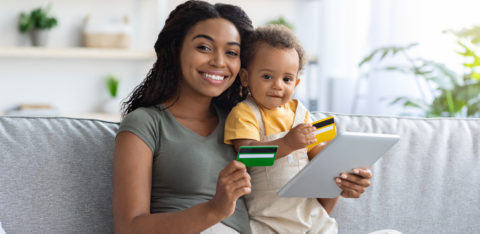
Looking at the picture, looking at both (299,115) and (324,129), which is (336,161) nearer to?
(324,129)

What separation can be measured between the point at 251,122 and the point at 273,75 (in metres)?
0.14

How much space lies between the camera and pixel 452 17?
8.70 feet

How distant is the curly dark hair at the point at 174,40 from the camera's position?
1352mm

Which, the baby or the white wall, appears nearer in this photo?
the baby

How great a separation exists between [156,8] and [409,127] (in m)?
2.55

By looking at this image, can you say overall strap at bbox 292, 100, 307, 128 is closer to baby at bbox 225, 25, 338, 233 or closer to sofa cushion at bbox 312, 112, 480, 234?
baby at bbox 225, 25, 338, 233

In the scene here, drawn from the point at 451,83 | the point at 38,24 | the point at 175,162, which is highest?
the point at 38,24

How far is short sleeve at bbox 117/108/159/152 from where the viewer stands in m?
1.22

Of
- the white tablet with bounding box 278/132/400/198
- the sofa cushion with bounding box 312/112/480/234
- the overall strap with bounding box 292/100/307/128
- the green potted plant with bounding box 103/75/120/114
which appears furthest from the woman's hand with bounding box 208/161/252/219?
the green potted plant with bounding box 103/75/120/114

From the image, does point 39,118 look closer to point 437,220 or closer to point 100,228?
point 100,228

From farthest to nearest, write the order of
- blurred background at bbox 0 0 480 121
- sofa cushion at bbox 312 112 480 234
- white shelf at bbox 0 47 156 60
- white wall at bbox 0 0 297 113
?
1. white wall at bbox 0 0 297 113
2. white shelf at bbox 0 47 156 60
3. blurred background at bbox 0 0 480 121
4. sofa cushion at bbox 312 112 480 234

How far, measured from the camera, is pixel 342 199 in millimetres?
1567

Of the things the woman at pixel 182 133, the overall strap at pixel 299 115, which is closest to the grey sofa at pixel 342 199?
the woman at pixel 182 133

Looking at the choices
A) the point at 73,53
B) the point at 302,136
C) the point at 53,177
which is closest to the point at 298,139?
the point at 302,136
